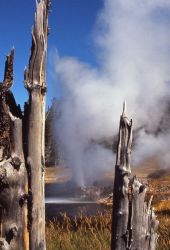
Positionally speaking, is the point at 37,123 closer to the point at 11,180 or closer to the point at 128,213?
the point at 11,180

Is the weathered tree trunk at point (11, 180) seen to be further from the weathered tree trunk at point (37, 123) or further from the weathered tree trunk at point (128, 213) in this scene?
the weathered tree trunk at point (128, 213)

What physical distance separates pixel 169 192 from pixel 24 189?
20.0 meters

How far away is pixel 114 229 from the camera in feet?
20.1

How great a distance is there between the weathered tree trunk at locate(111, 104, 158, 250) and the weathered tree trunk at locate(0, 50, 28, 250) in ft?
3.66

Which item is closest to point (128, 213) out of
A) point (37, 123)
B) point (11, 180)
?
point (11, 180)

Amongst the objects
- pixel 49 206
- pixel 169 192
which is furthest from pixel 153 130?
pixel 49 206

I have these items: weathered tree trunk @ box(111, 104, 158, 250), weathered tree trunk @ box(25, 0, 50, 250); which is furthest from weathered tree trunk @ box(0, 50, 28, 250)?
weathered tree trunk @ box(111, 104, 158, 250)

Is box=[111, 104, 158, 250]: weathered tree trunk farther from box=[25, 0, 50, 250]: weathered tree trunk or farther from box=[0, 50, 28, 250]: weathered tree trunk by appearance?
box=[0, 50, 28, 250]: weathered tree trunk

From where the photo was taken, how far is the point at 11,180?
19.6 ft

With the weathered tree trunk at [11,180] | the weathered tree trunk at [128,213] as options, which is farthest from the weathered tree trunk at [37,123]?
the weathered tree trunk at [128,213]

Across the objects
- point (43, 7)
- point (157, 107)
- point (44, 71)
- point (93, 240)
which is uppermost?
point (157, 107)

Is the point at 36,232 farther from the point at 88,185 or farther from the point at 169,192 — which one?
the point at 88,185

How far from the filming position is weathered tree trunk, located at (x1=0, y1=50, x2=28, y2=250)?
19.5ft

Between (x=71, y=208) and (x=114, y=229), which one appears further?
(x=71, y=208)
